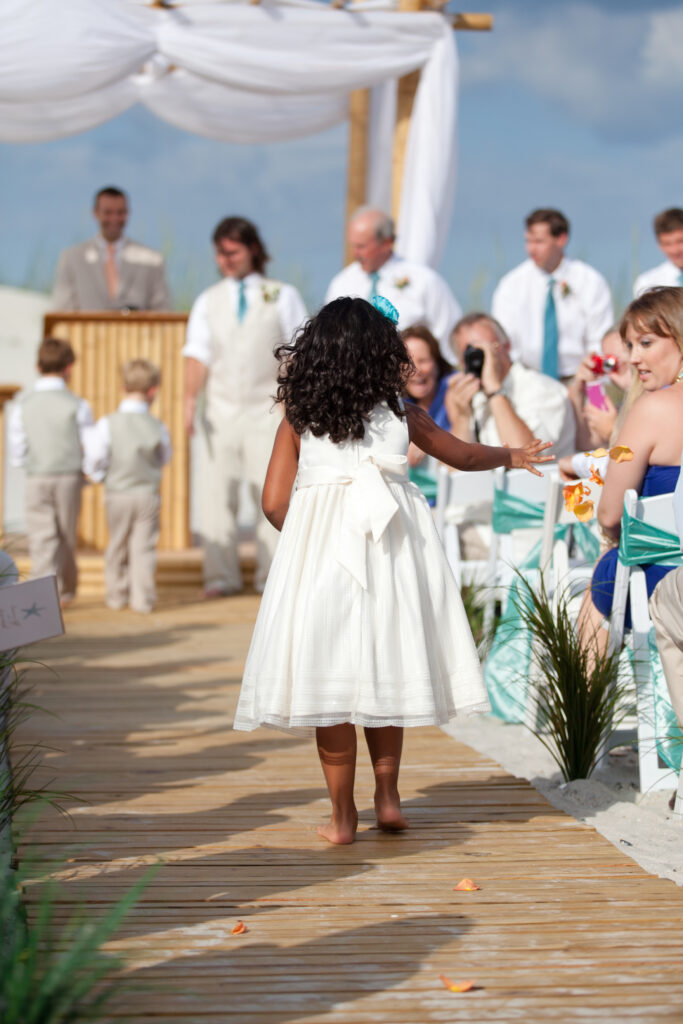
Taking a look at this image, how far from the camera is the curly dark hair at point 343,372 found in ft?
11.3

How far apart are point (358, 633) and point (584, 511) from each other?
1.19m

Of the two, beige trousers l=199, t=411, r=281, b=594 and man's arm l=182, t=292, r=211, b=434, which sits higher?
man's arm l=182, t=292, r=211, b=434

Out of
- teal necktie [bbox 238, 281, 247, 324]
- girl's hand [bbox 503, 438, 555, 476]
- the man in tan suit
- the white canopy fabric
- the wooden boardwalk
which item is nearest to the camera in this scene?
the wooden boardwalk

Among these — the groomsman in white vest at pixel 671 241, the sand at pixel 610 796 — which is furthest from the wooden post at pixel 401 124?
the sand at pixel 610 796

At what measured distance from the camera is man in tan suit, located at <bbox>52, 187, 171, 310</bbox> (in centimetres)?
968

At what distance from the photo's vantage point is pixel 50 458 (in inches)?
324

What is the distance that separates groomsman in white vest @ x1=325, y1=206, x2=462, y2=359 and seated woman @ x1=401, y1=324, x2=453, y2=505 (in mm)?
1451

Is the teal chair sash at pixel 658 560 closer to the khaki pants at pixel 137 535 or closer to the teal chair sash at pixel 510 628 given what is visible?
the teal chair sash at pixel 510 628

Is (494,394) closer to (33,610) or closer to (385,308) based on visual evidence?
(385,308)

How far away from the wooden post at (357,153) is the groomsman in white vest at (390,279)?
106cm

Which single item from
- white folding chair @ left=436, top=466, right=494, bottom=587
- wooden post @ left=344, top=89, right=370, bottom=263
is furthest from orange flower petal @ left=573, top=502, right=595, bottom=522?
wooden post @ left=344, top=89, right=370, bottom=263

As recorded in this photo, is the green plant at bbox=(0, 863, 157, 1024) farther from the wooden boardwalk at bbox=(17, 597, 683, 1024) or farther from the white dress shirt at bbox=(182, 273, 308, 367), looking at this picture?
the white dress shirt at bbox=(182, 273, 308, 367)

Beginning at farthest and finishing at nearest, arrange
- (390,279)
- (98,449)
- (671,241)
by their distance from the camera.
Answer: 1. (98,449)
2. (390,279)
3. (671,241)

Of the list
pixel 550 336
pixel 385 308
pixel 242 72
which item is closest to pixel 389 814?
pixel 385 308
